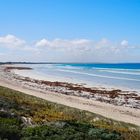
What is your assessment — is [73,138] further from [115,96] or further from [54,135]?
[115,96]

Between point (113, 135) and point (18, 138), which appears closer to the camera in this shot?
point (18, 138)

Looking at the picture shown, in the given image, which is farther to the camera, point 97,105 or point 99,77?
point 99,77

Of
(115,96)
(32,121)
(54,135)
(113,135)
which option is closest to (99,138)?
(113,135)

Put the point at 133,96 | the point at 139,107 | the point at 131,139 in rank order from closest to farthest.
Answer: the point at 131,139
the point at 139,107
the point at 133,96

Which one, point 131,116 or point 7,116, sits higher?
point 7,116

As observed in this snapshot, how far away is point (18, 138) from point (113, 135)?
2.45 m

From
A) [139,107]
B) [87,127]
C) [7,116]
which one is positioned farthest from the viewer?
[139,107]

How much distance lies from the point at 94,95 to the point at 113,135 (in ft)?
85.6

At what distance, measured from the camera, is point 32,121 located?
36.6ft

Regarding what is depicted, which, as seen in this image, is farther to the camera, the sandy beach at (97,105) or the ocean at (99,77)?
the ocean at (99,77)

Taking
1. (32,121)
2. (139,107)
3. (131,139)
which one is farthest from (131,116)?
(131,139)

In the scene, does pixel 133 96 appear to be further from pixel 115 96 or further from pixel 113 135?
pixel 113 135

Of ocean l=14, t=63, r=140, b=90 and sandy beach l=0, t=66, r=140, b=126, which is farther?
ocean l=14, t=63, r=140, b=90

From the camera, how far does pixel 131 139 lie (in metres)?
8.84
